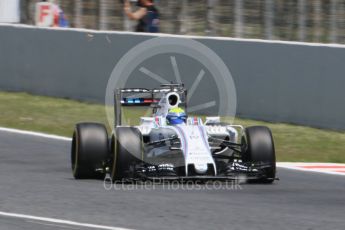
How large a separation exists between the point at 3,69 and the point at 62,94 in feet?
5.54

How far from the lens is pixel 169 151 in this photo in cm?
1173

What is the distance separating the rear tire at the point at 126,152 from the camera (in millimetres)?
11273

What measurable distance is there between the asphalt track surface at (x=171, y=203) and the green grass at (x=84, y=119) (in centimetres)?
213

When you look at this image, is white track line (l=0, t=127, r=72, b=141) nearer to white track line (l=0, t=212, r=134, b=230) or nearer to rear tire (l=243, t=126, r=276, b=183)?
A: rear tire (l=243, t=126, r=276, b=183)

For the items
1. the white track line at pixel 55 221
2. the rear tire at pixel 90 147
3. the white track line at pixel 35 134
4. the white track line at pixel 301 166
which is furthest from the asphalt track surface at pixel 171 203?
the white track line at pixel 35 134

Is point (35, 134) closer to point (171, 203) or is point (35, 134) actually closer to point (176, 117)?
point (176, 117)

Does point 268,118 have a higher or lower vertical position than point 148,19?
lower

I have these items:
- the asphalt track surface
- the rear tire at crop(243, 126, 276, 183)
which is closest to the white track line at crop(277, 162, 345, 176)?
the asphalt track surface

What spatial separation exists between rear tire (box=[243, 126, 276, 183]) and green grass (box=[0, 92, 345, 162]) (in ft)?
9.86

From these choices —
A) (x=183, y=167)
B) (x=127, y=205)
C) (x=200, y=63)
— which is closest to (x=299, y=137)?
(x=200, y=63)

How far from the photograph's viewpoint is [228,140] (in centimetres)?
1235

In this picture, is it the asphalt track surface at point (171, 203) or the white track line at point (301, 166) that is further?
the white track line at point (301, 166)

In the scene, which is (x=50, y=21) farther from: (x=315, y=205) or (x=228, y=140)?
(x=315, y=205)

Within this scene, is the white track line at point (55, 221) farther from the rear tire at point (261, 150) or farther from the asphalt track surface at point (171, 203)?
the rear tire at point (261, 150)
